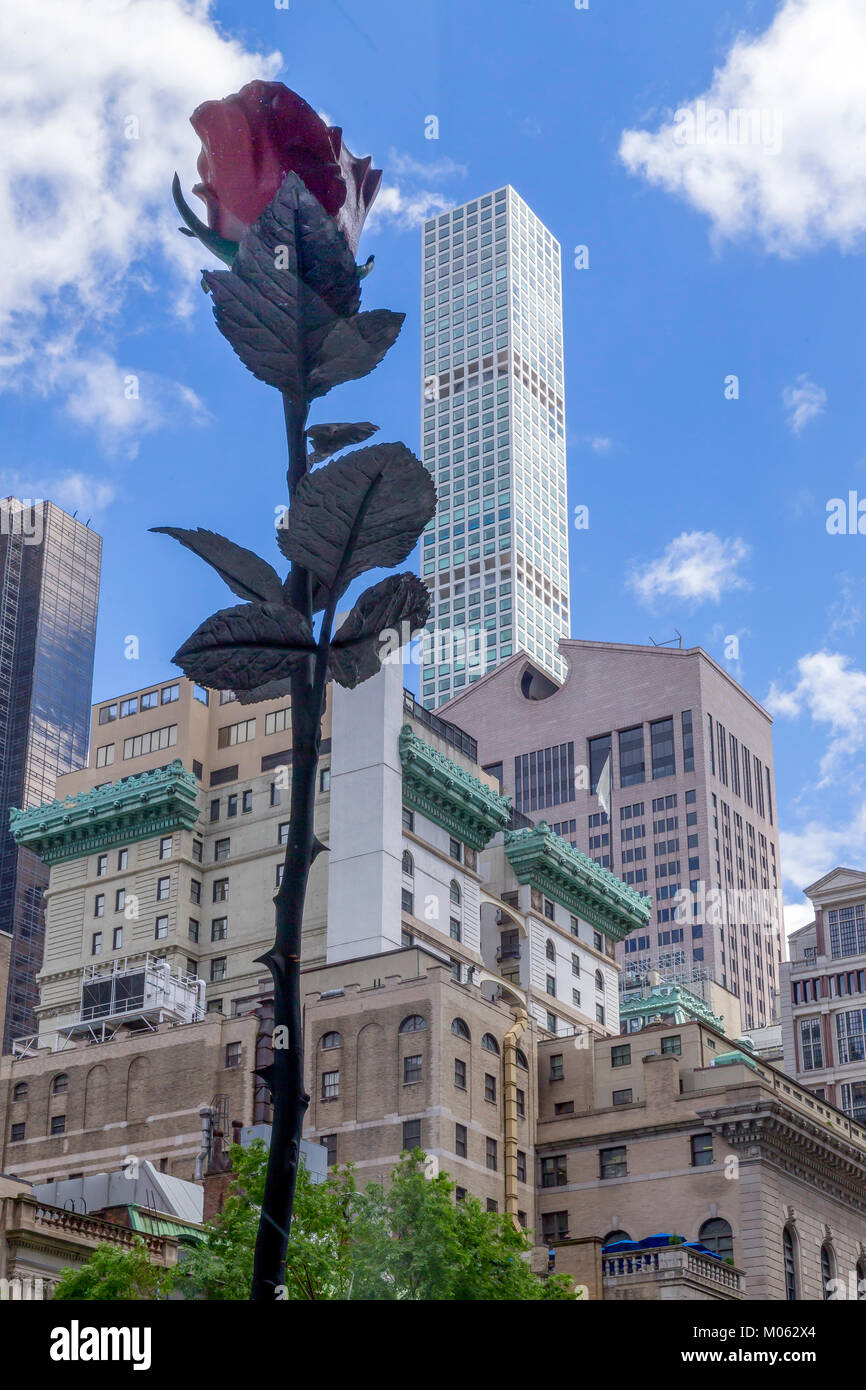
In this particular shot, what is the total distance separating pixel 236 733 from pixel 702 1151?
37235mm

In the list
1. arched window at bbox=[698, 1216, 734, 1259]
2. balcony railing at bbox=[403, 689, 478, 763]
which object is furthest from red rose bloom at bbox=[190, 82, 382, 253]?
balcony railing at bbox=[403, 689, 478, 763]

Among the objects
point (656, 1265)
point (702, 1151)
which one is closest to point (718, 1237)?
point (702, 1151)

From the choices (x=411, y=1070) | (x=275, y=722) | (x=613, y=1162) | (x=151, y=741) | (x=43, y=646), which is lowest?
(x=613, y=1162)

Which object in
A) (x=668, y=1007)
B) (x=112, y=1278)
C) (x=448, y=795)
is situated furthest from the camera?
(x=668, y=1007)

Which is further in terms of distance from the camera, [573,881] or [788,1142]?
[573,881]

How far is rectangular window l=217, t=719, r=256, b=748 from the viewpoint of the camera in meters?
101

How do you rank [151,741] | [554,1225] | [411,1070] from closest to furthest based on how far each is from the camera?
1. [411,1070]
2. [554,1225]
3. [151,741]

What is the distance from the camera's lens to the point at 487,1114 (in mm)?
81312

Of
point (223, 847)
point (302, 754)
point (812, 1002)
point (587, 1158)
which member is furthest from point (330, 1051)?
point (302, 754)

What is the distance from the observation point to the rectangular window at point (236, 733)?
100875mm

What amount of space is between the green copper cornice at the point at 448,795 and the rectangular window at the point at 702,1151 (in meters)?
24.8

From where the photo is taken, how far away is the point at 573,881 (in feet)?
354

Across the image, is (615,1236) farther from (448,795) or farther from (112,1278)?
(112,1278)
